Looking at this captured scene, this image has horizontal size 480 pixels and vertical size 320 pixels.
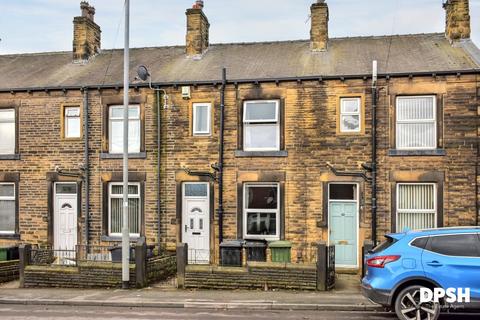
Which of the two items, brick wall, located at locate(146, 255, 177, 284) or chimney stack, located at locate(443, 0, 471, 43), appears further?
chimney stack, located at locate(443, 0, 471, 43)

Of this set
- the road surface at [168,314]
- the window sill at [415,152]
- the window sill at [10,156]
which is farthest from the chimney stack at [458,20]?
the window sill at [10,156]

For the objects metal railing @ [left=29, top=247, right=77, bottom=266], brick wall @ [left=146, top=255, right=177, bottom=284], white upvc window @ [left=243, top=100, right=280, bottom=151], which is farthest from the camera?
white upvc window @ [left=243, top=100, right=280, bottom=151]

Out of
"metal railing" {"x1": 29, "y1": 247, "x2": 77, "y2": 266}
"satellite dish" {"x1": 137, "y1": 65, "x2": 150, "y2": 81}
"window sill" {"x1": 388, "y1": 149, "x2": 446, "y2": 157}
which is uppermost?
"satellite dish" {"x1": 137, "y1": 65, "x2": 150, "y2": 81}

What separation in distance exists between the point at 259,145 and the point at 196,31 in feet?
17.5

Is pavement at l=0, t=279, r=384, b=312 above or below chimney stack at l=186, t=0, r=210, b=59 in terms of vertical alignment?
below

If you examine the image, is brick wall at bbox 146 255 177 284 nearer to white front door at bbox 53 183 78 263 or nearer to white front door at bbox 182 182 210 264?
white front door at bbox 182 182 210 264

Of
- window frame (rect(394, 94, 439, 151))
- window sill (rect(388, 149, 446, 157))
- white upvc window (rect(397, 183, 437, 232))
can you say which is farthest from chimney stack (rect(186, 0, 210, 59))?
white upvc window (rect(397, 183, 437, 232))

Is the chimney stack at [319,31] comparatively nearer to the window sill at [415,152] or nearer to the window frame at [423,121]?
the window frame at [423,121]

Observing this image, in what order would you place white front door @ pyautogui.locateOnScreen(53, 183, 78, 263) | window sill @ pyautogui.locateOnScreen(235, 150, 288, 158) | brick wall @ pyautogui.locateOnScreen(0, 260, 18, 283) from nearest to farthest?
brick wall @ pyautogui.locateOnScreen(0, 260, 18, 283) → window sill @ pyautogui.locateOnScreen(235, 150, 288, 158) → white front door @ pyautogui.locateOnScreen(53, 183, 78, 263)

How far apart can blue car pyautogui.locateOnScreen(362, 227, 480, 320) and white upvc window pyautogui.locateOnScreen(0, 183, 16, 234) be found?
13399 millimetres

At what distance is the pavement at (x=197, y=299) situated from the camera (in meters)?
11.9

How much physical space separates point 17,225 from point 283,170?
30.3ft

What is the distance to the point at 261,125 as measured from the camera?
1750 centimetres

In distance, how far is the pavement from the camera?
11898mm
